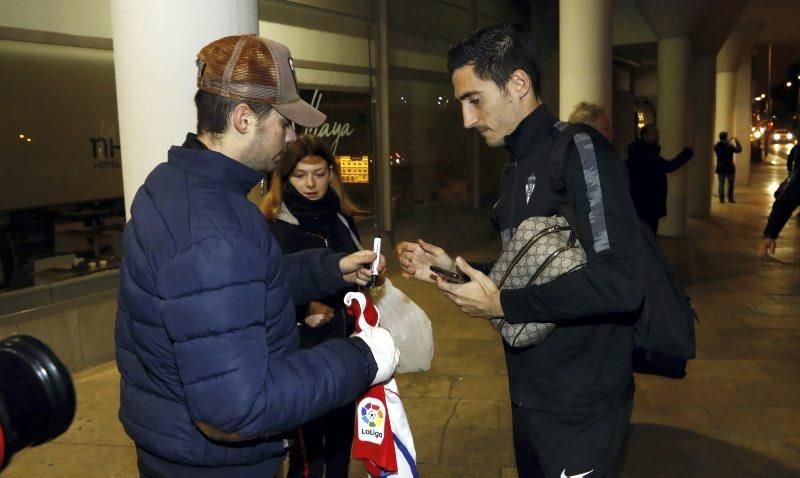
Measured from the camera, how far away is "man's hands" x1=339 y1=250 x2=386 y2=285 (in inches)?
106

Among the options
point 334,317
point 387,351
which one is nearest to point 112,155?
point 334,317

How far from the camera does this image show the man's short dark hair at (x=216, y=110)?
1959 mm

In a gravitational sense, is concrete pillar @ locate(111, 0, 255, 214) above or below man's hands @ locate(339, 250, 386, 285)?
above

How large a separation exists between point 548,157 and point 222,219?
3.51ft

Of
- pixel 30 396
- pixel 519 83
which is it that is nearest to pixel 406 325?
pixel 519 83

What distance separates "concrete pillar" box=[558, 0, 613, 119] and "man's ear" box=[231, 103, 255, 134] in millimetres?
8614

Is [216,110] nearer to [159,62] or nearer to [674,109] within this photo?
[159,62]

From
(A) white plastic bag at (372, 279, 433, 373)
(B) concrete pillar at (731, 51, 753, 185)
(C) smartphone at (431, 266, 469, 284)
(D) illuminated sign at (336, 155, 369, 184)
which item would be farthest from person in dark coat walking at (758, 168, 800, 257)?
(B) concrete pillar at (731, 51, 753, 185)

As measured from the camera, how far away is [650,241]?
236cm

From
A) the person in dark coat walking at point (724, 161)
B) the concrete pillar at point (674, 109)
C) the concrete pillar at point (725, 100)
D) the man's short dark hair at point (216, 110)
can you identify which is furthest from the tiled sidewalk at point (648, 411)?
the concrete pillar at point (725, 100)

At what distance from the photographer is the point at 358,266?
274 cm

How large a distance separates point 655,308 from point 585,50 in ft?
28.0

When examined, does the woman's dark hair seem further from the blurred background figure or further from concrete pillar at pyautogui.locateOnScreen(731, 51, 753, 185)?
concrete pillar at pyautogui.locateOnScreen(731, 51, 753, 185)

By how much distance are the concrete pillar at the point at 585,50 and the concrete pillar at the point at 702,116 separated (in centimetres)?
679
